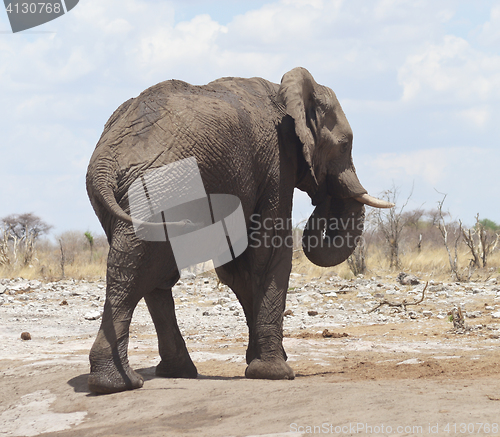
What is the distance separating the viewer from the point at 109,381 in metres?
4.55

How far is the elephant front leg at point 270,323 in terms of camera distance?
5477 millimetres

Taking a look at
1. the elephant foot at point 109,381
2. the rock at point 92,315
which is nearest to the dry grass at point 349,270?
the rock at point 92,315

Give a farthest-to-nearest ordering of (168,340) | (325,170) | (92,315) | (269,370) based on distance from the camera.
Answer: (92,315) → (325,170) → (168,340) → (269,370)

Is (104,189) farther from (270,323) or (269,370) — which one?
(269,370)

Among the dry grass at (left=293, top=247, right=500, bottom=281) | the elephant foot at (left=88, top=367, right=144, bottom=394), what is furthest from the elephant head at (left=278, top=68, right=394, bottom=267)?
the dry grass at (left=293, top=247, right=500, bottom=281)

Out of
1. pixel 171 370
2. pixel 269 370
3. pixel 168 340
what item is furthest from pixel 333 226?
pixel 171 370

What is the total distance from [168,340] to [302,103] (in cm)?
244

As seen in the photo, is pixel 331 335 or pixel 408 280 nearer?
pixel 331 335

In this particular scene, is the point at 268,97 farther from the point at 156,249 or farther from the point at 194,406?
the point at 194,406

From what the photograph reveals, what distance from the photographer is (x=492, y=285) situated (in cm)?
1389

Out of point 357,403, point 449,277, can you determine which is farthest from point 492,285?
point 357,403

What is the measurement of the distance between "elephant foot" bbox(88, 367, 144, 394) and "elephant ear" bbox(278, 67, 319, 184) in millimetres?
2307

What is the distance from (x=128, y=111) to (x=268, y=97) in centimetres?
140

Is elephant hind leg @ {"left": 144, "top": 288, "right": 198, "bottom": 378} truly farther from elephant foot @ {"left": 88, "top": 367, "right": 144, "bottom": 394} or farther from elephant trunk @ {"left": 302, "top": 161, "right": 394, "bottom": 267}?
elephant trunk @ {"left": 302, "top": 161, "right": 394, "bottom": 267}
